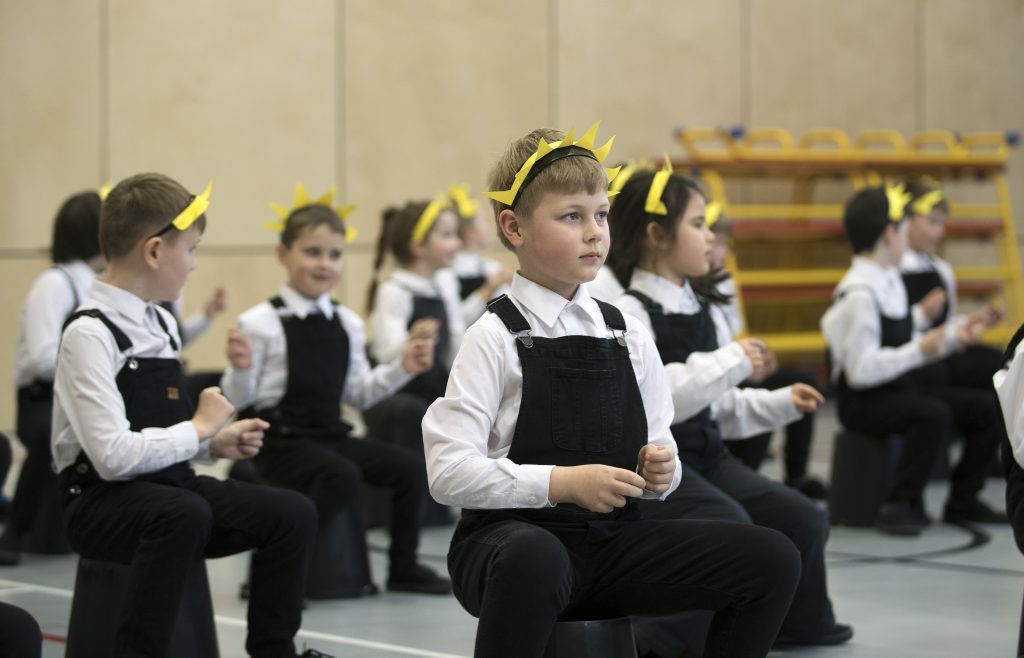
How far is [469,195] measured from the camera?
892cm

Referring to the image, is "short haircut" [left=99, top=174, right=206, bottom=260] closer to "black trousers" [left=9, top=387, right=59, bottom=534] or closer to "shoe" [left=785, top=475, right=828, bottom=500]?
"black trousers" [left=9, top=387, right=59, bottom=534]

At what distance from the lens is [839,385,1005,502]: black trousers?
5391 mm

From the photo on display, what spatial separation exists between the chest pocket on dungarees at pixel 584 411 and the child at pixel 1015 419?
0.94m

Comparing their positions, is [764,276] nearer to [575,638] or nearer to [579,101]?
[579,101]

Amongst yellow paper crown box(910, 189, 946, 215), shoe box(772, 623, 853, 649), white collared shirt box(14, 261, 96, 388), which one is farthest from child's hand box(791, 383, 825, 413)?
yellow paper crown box(910, 189, 946, 215)

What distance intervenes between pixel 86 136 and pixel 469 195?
2.46 m

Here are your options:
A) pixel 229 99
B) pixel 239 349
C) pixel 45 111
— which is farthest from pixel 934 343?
pixel 45 111

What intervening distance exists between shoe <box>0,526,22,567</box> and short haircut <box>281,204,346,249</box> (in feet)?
4.72

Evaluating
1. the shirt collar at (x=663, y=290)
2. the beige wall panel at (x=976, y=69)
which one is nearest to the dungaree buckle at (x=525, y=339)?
the shirt collar at (x=663, y=290)

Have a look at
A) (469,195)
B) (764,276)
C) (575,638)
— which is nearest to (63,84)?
(469,195)

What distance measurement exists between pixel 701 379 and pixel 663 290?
1.12 feet

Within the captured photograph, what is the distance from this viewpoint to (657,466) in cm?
239

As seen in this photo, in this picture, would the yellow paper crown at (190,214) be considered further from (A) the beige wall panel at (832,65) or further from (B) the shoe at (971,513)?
(A) the beige wall panel at (832,65)

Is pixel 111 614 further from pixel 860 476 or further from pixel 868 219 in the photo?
pixel 868 219
